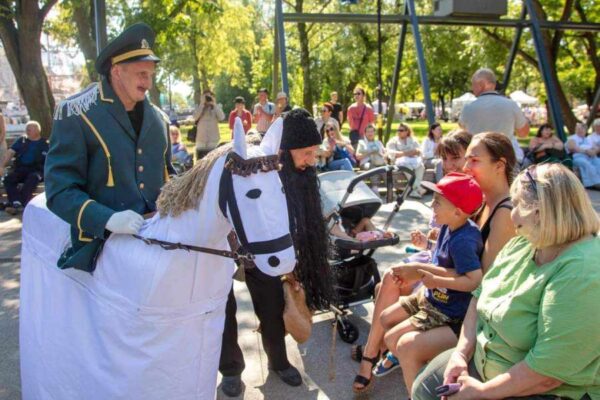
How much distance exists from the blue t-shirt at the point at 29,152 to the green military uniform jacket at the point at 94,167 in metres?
7.13

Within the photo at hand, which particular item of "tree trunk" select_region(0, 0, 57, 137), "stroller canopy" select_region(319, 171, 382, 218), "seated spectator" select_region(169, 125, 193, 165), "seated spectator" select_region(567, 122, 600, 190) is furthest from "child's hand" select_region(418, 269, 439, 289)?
"tree trunk" select_region(0, 0, 57, 137)

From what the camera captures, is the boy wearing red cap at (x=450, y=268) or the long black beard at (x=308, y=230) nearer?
the boy wearing red cap at (x=450, y=268)

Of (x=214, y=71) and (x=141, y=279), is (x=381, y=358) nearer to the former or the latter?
(x=141, y=279)

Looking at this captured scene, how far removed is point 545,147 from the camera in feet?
31.3

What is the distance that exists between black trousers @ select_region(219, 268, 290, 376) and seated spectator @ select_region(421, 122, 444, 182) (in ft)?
22.1

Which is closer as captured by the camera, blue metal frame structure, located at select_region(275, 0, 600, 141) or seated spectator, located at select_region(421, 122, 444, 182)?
blue metal frame structure, located at select_region(275, 0, 600, 141)

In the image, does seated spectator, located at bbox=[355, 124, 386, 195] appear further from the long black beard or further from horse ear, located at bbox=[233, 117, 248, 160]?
horse ear, located at bbox=[233, 117, 248, 160]

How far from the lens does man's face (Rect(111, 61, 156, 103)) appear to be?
2.53 meters

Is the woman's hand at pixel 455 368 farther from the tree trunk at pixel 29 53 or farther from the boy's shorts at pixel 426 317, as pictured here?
the tree trunk at pixel 29 53

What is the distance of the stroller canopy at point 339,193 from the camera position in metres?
4.12

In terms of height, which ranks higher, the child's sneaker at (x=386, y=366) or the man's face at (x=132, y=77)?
the man's face at (x=132, y=77)

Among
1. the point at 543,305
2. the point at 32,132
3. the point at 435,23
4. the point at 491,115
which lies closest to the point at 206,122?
the point at 32,132

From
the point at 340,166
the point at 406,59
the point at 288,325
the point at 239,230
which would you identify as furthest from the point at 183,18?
the point at 406,59

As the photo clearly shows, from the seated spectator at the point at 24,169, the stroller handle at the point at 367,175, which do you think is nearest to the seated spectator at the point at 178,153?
the seated spectator at the point at 24,169
